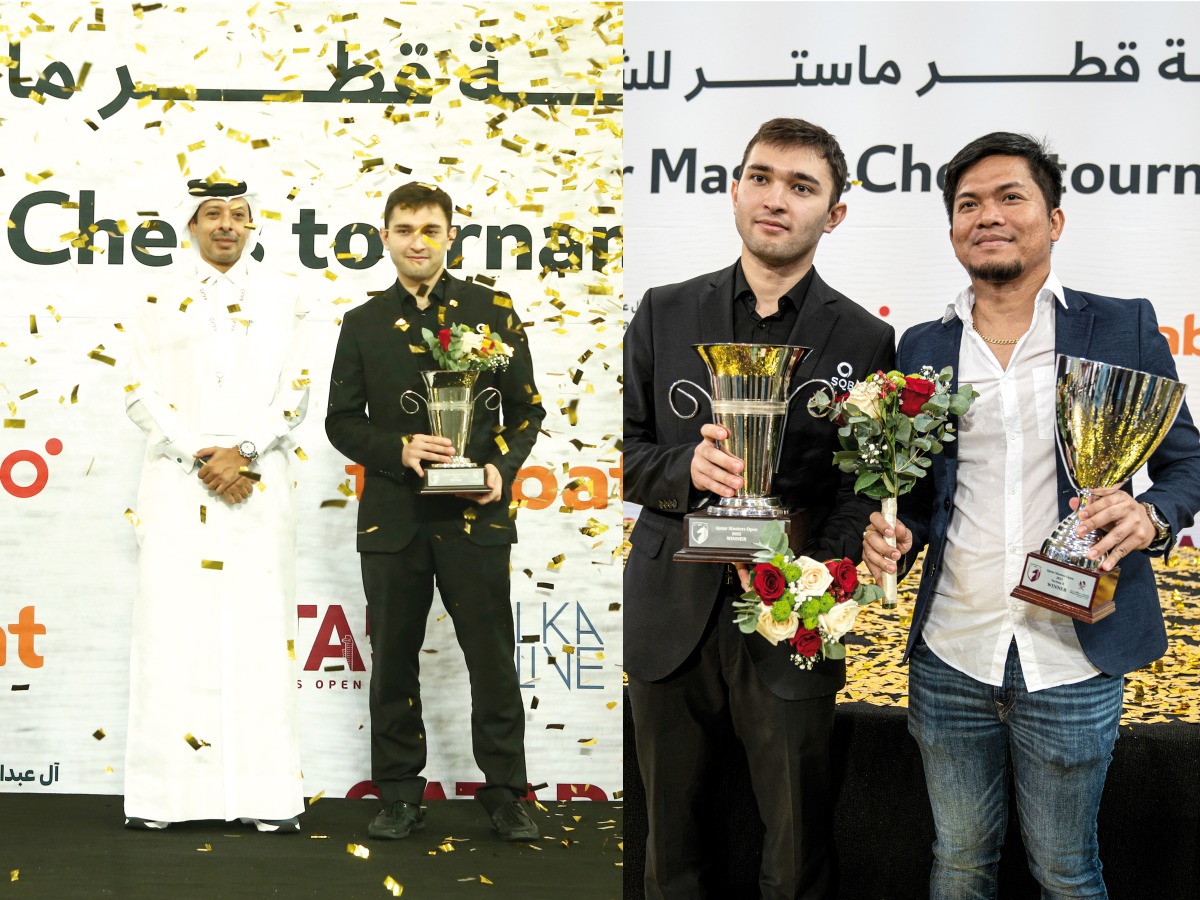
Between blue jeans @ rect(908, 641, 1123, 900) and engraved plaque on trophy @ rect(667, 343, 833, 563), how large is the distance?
45 centimetres

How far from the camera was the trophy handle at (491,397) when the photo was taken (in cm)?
229

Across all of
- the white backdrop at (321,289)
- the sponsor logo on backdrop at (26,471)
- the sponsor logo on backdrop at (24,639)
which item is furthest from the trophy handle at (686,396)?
the sponsor logo on backdrop at (24,639)

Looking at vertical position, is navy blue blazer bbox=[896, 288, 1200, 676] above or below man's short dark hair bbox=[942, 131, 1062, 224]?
below

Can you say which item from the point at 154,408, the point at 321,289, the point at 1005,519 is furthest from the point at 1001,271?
the point at 154,408

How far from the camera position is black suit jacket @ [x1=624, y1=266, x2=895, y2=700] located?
2.24 meters

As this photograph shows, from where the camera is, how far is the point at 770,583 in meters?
2.07

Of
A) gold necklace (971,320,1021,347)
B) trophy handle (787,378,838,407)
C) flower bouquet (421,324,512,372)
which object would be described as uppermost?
gold necklace (971,320,1021,347)

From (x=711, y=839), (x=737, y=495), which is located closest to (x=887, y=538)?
(x=737, y=495)

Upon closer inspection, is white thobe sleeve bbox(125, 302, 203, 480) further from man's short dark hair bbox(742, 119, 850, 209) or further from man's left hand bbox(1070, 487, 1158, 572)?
man's left hand bbox(1070, 487, 1158, 572)

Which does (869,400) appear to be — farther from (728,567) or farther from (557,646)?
(557,646)

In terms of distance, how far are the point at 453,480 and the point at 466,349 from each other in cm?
27

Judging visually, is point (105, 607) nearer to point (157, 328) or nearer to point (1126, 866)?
point (157, 328)

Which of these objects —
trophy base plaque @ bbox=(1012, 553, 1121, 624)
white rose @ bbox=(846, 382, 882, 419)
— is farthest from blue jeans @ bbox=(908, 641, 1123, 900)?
white rose @ bbox=(846, 382, 882, 419)

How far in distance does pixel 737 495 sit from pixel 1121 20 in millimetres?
2136
